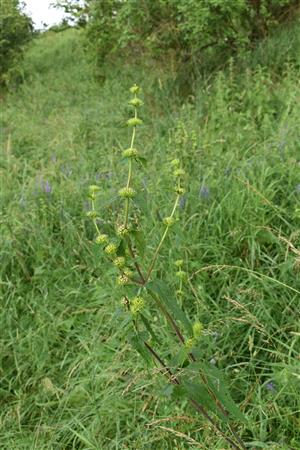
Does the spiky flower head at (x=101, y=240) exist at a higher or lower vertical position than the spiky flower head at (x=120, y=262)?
higher

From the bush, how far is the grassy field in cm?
397

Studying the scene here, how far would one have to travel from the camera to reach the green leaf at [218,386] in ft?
3.92

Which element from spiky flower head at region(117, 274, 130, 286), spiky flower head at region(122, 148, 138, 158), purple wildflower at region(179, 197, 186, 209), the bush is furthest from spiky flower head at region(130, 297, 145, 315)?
the bush

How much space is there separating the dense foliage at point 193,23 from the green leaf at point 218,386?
3.50 m

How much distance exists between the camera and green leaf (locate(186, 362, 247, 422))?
1.19 metres

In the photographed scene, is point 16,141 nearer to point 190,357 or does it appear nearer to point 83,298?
point 83,298

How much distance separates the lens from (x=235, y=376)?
182 centimetres

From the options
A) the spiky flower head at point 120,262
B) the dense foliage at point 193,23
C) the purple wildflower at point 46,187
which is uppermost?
the dense foliage at point 193,23

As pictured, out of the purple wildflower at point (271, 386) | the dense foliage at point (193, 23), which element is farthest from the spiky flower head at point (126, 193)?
the dense foliage at point (193, 23)

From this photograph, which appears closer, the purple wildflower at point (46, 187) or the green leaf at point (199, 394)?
the green leaf at point (199, 394)

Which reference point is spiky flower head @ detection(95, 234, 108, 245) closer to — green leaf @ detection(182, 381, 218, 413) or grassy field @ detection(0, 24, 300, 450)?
grassy field @ detection(0, 24, 300, 450)

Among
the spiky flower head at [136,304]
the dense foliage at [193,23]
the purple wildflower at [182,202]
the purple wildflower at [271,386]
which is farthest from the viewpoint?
the dense foliage at [193,23]

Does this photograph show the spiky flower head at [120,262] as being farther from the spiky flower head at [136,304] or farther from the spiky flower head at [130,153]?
the spiky flower head at [130,153]

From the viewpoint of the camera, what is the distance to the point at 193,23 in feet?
13.6
